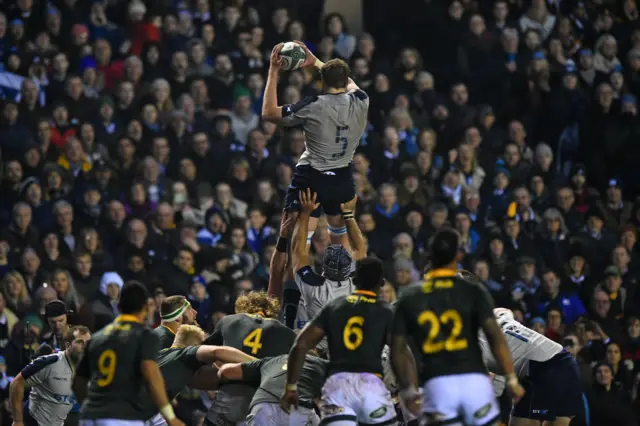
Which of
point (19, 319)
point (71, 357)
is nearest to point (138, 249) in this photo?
point (19, 319)

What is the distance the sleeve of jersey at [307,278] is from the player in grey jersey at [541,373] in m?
1.73

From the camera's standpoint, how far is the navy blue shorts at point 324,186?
12820 millimetres

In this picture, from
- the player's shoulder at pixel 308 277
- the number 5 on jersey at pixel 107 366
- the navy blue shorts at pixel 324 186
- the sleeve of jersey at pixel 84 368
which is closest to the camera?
the number 5 on jersey at pixel 107 366

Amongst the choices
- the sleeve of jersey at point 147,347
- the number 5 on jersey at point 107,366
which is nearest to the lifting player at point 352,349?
the sleeve of jersey at point 147,347

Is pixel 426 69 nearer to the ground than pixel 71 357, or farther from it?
farther from it

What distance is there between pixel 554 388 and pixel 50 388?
4.86m

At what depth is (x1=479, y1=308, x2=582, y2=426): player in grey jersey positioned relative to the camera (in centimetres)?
1252

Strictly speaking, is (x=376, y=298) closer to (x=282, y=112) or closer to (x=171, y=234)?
(x=282, y=112)

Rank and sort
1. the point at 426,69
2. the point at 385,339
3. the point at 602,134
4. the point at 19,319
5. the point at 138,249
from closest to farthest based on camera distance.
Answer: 1. the point at 385,339
2. the point at 19,319
3. the point at 138,249
4. the point at 602,134
5. the point at 426,69

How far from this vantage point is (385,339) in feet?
32.9

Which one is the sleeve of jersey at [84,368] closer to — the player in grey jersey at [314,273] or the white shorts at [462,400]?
the white shorts at [462,400]

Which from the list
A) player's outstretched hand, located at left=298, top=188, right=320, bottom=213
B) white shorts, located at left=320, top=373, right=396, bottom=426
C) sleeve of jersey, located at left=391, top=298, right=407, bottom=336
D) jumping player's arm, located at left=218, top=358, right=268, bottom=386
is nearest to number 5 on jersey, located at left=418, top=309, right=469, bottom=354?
sleeve of jersey, located at left=391, top=298, right=407, bottom=336

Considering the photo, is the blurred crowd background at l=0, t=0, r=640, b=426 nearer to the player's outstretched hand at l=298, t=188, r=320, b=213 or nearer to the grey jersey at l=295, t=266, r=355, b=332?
the grey jersey at l=295, t=266, r=355, b=332

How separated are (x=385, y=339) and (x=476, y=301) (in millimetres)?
995
